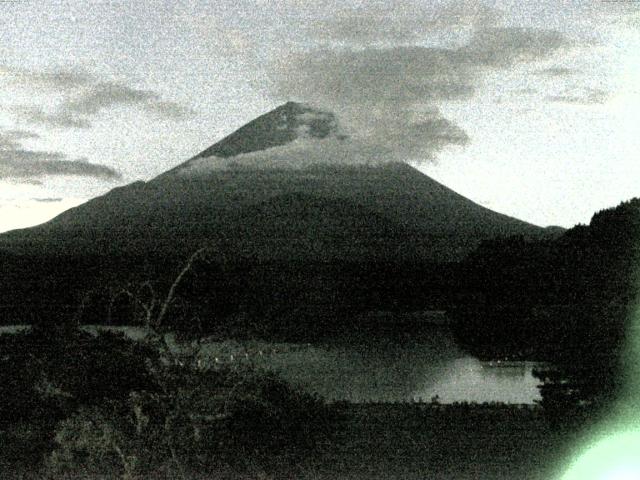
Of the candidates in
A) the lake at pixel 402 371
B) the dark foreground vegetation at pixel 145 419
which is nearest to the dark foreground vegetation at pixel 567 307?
the lake at pixel 402 371

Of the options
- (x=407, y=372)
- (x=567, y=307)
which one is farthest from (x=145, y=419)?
(x=407, y=372)

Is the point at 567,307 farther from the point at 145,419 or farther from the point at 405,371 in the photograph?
the point at 405,371

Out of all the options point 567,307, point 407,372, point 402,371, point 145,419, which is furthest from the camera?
point 402,371

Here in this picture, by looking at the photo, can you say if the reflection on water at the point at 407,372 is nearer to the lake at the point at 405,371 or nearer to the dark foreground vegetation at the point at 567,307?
the lake at the point at 405,371

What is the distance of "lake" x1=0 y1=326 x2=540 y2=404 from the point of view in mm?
12812

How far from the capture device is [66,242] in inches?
942

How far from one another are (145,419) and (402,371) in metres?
9.66

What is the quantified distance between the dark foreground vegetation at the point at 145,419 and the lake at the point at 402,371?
1.51 meters

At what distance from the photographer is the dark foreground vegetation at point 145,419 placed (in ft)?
25.3

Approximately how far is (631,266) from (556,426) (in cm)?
228

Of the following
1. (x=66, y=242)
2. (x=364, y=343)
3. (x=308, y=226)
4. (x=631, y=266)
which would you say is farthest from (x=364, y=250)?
(x=631, y=266)

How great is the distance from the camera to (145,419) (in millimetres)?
7551

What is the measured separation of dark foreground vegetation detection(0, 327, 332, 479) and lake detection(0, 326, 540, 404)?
4.95ft

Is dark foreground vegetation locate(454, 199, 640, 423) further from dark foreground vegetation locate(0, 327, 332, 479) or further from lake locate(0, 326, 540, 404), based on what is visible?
dark foreground vegetation locate(0, 327, 332, 479)
